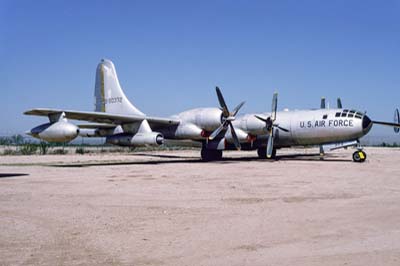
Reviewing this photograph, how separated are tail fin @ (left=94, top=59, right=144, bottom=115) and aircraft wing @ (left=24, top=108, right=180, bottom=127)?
3996 millimetres

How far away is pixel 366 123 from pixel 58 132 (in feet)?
54.0

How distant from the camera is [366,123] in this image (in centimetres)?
2339

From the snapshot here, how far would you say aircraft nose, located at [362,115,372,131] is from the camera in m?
23.3

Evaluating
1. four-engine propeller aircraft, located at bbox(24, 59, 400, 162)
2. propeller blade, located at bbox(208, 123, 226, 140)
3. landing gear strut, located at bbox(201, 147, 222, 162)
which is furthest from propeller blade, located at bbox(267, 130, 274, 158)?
landing gear strut, located at bbox(201, 147, 222, 162)

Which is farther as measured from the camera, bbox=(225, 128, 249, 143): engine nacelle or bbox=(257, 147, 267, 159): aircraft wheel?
bbox=(257, 147, 267, 159): aircraft wheel

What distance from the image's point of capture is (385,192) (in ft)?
34.8

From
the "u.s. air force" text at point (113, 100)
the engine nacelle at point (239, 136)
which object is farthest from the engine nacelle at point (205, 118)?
the "u.s. air force" text at point (113, 100)

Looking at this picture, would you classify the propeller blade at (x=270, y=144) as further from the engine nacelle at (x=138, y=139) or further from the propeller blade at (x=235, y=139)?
the engine nacelle at (x=138, y=139)

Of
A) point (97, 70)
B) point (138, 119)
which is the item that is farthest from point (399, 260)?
point (97, 70)

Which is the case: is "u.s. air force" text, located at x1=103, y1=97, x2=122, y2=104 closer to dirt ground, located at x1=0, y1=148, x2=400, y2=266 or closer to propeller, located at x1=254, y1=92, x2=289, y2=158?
propeller, located at x1=254, y1=92, x2=289, y2=158

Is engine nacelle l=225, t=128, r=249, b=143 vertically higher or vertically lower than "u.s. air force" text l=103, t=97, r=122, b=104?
lower

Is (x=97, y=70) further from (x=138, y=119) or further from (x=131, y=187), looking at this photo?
(x=131, y=187)

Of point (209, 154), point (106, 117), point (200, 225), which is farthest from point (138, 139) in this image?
point (200, 225)

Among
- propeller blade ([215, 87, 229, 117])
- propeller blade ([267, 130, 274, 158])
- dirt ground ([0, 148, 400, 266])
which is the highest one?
propeller blade ([215, 87, 229, 117])
